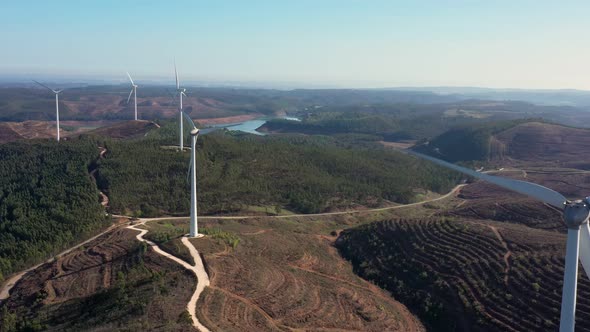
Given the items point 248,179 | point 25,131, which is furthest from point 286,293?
point 25,131

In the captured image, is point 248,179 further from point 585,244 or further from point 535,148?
point 535,148

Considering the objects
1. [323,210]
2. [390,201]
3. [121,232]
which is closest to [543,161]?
[390,201]

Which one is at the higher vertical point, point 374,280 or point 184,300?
point 184,300

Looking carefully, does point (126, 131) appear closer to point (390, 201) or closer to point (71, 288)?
point (390, 201)

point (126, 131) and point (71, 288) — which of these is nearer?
point (71, 288)

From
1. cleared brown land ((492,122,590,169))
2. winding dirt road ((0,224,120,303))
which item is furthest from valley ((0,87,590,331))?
cleared brown land ((492,122,590,169))

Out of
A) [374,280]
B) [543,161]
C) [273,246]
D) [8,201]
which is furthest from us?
[543,161]

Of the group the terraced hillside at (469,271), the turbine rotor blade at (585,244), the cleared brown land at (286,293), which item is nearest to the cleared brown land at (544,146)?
the terraced hillside at (469,271)

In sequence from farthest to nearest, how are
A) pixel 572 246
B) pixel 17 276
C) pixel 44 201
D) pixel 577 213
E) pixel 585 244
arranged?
pixel 44 201, pixel 17 276, pixel 585 244, pixel 572 246, pixel 577 213
